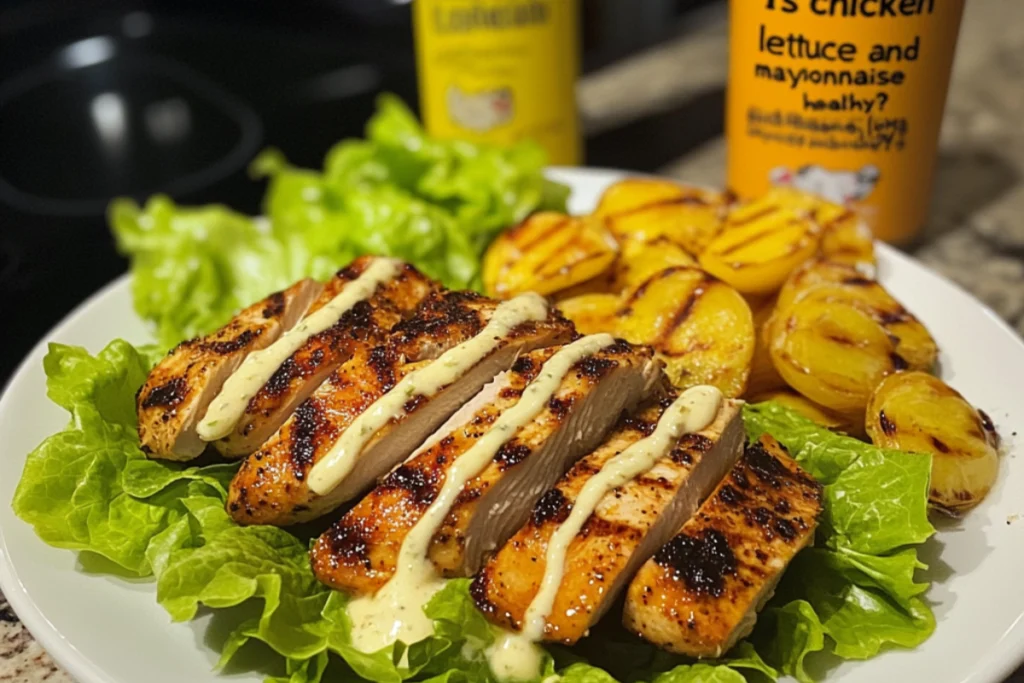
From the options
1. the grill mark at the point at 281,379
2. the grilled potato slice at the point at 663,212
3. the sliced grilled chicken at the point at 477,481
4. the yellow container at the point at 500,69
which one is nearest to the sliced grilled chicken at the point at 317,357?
the grill mark at the point at 281,379

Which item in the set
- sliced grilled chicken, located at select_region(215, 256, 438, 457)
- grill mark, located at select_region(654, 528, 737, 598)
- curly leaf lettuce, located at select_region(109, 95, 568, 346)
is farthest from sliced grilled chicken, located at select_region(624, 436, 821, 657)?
curly leaf lettuce, located at select_region(109, 95, 568, 346)

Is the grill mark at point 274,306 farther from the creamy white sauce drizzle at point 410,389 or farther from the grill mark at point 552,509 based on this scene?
the grill mark at point 552,509

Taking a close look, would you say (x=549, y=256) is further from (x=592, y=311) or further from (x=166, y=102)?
(x=166, y=102)

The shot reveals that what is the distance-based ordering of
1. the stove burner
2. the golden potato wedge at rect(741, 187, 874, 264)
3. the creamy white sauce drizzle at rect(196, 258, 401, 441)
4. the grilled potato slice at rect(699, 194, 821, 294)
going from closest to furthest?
1. the creamy white sauce drizzle at rect(196, 258, 401, 441)
2. the grilled potato slice at rect(699, 194, 821, 294)
3. the golden potato wedge at rect(741, 187, 874, 264)
4. the stove burner

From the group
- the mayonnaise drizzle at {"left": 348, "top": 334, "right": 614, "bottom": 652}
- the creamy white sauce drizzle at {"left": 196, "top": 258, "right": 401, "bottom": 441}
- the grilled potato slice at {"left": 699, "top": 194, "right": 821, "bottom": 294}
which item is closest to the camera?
the mayonnaise drizzle at {"left": 348, "top": 334, "right": 614, "bottom": 652}

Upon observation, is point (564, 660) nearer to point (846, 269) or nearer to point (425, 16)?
point (846, 269)

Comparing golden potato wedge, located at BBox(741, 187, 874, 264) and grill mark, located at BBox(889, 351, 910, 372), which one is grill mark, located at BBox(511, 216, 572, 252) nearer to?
golden potato wedge, located at BBox(741, 187, 874, 264)
